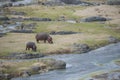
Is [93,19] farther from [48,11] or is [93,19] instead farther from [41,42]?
[41,42]

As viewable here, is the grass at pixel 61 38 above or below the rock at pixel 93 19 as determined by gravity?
above

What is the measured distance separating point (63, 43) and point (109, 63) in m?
15.7

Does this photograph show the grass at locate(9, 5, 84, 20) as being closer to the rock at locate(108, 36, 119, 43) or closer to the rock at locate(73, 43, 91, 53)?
the rock at locate(108, 36, 119, 43)

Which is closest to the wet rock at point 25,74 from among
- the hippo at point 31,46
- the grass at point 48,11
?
the hippo at point 31,46

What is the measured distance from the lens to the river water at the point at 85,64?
161 feet

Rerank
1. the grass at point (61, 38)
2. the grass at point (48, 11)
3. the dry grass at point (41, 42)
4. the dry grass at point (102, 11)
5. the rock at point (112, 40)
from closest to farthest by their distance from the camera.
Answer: the dry grass at point (41, 42) → the grass at point (61, 38) → the rock at point (112, 40) → the dry grass at point (102, 11) → the grass at point (48, 11)

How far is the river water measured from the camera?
48.9m

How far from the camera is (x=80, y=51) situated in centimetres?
6488

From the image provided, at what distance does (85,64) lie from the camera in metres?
55.2

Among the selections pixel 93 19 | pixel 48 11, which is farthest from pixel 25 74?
pixel 48 11

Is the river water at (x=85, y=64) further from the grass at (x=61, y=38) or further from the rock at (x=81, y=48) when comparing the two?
the grass at (x=61, y=38)

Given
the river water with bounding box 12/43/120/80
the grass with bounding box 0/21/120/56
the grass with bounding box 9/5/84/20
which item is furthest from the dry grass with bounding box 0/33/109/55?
the grass with bounding box 9/5/84/20

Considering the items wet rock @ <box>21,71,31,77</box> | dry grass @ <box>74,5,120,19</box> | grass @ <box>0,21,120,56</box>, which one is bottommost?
dry grass @ <box>74,5,120,19</box>

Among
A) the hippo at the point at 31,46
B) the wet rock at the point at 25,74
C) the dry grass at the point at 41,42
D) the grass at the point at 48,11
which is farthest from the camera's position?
the grass at the point at 48,11
